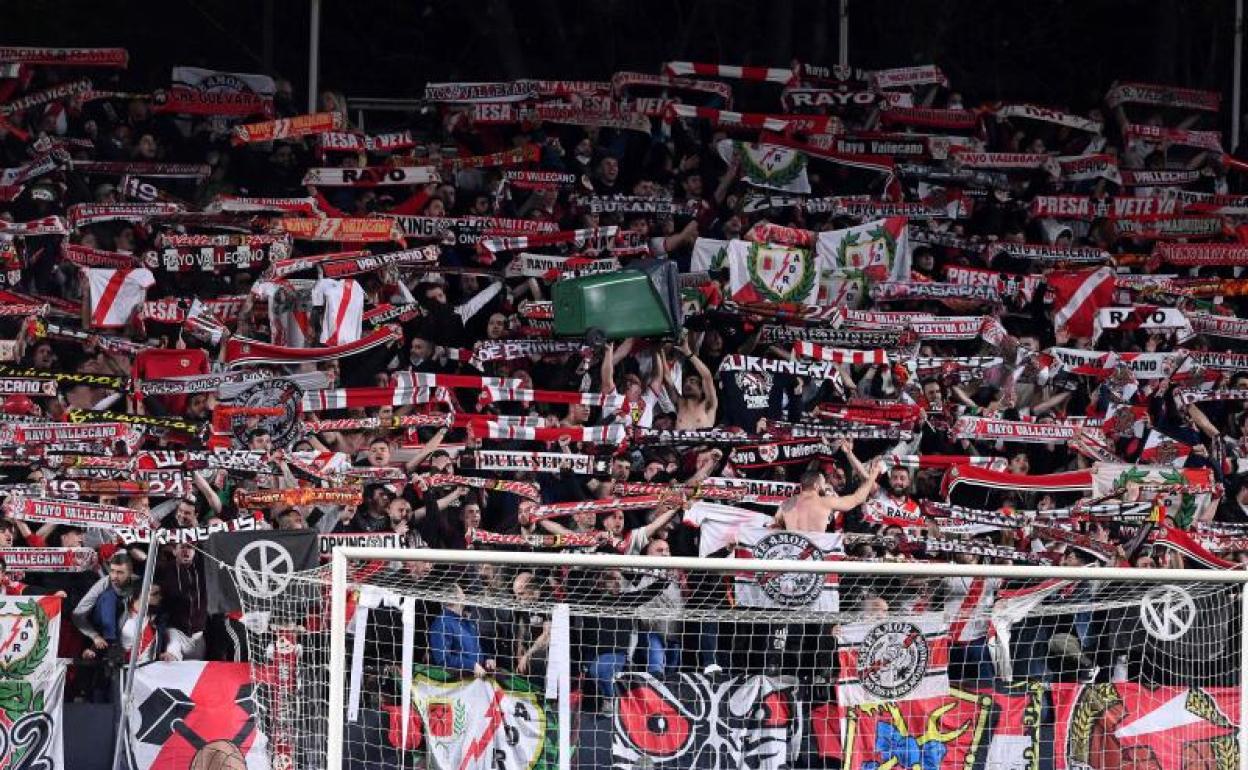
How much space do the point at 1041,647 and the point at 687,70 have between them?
8803mm

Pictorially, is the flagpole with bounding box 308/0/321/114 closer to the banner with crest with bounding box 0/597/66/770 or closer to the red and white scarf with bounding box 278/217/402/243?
the red and white scarf with bounding box 278/217/402/243

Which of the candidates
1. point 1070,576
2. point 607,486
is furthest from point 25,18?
point 1070,576

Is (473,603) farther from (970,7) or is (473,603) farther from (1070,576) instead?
(970,7)

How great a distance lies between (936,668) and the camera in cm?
1163

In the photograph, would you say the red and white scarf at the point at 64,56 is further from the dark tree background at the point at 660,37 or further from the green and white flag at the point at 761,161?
the green and white flag at the point at 761,161

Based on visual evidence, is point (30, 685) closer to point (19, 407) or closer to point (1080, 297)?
point (19, 407)

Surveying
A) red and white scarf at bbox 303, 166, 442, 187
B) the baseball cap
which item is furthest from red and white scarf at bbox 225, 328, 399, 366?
red and white scarf at bbox 303, 166, 442, 187

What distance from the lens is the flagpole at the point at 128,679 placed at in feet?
40.0

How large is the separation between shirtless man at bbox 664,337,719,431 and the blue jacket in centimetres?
399

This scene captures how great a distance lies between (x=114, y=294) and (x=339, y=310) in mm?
1833

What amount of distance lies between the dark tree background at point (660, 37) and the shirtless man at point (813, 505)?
648 cm

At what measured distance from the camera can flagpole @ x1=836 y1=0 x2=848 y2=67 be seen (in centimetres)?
1981

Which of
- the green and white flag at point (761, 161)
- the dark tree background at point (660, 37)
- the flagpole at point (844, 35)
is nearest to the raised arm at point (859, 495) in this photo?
the green and white flag at point (761, 161)

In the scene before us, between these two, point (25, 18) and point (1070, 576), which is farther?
point (25, 18)
